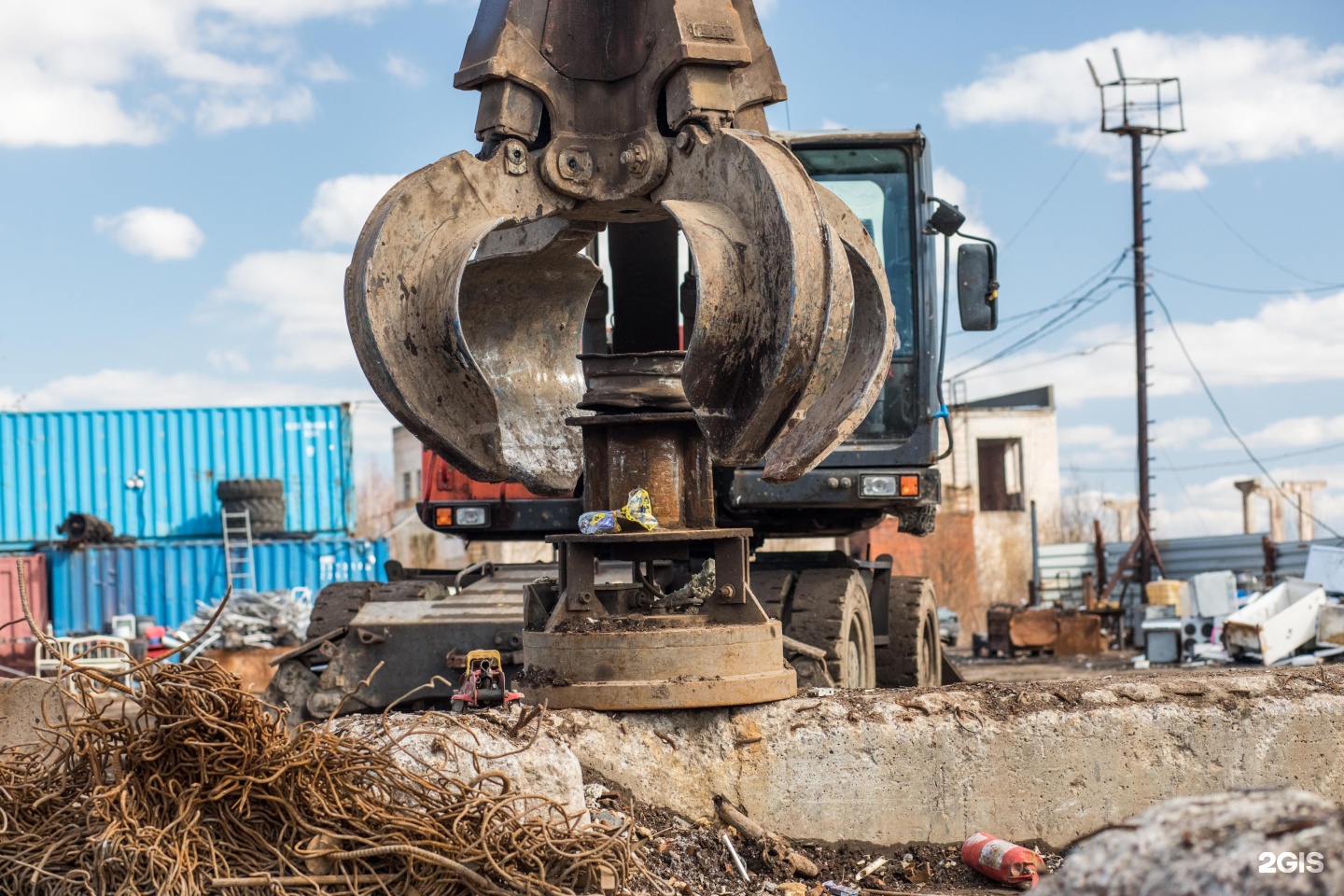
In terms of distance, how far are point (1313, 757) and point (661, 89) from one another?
9.37 feet

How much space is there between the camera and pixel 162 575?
21.3 metres

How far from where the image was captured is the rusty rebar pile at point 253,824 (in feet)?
10.3

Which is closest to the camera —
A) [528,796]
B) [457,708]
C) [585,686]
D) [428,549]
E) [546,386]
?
[528,796]

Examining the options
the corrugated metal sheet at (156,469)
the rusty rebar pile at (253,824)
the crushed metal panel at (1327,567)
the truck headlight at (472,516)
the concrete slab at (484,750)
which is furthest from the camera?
the corrugated metal sheet at (156,469)

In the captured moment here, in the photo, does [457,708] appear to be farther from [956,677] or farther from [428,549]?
[428,549]

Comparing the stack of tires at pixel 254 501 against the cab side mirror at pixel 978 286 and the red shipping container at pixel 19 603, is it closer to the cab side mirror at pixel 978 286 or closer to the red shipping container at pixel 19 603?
the red shipping container at pixel 19 603

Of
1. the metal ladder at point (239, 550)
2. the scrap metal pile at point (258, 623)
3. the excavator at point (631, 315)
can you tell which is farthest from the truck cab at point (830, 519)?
the metal ladder at point (239, 550)

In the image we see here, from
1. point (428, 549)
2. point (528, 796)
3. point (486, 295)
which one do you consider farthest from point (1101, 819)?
point (428, 549)

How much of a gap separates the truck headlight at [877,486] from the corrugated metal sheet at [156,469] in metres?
17.8

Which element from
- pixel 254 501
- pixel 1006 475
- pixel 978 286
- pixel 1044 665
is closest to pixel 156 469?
pixel 254 501

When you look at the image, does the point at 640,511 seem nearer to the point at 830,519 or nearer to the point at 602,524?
the point at 602,524

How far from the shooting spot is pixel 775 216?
3834 millimetres

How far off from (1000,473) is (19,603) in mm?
29741

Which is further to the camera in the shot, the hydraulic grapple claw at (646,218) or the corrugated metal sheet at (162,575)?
the corrugated metal sheet at (162,575)
